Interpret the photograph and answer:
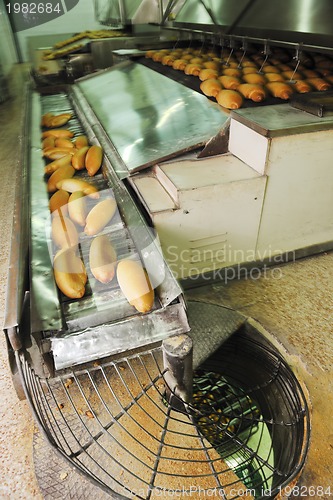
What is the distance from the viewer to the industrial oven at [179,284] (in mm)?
1141

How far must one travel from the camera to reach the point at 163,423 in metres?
1.37

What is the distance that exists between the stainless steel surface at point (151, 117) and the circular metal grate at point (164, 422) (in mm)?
1068

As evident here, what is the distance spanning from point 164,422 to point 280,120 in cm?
153

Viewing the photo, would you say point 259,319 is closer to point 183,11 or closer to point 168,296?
point 168,296

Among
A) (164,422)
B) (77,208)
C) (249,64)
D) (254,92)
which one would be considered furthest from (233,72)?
(164,422)

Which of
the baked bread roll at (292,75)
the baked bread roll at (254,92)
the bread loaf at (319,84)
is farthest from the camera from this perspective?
the baked bread roll at (292,75)

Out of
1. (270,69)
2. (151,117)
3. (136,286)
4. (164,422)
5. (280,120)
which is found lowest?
(164,422)

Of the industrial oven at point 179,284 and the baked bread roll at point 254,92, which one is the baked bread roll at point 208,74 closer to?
the industrial oven at point 179,284

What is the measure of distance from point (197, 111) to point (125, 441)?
1.84 m

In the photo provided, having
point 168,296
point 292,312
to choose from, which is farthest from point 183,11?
point 168,296

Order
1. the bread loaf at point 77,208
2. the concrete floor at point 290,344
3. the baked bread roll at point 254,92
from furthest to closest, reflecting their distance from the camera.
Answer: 1. the baked bread roll at point 254,92
2. the bread loaf at point 77,208
3. the concrete floor at point 290,344

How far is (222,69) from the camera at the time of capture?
271 centimetres

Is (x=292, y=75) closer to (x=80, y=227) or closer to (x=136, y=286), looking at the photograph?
(x=80, y=227)

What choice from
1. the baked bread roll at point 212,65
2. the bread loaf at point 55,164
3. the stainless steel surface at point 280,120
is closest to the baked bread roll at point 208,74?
the baked bread roll at point 212,65
